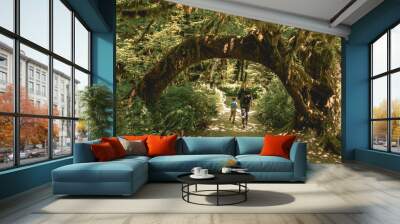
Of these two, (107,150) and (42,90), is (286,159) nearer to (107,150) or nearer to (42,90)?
(107,150)

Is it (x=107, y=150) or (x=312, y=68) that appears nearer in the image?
(x=107, y=150)

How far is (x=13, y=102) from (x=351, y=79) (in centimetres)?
796

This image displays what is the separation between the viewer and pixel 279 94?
34.8ft

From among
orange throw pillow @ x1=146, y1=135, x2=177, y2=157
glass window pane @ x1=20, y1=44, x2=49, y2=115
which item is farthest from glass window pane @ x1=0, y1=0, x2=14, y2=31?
orange throw pillow @ x1=146, y1=135, x2=177, y2=157

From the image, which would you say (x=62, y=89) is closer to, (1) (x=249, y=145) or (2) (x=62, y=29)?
(2) (x=62, y=29)

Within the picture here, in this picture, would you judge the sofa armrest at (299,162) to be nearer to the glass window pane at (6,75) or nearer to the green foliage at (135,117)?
the glass window pane at (6,75)

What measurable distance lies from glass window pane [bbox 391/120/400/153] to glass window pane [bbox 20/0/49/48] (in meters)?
7.15

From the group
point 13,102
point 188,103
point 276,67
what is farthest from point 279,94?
point 13,102

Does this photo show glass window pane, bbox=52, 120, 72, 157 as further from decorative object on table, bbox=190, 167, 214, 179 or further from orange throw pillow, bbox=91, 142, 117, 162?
decorative object on table, bbox=190, 167, 214, 179

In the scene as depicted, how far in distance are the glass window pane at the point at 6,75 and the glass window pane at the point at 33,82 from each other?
11.8 inches

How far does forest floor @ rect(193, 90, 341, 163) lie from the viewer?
10586mm

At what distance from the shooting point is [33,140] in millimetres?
6016

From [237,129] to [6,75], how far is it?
662cm

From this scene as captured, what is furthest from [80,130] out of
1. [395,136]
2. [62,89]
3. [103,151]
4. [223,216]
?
[395,136]
